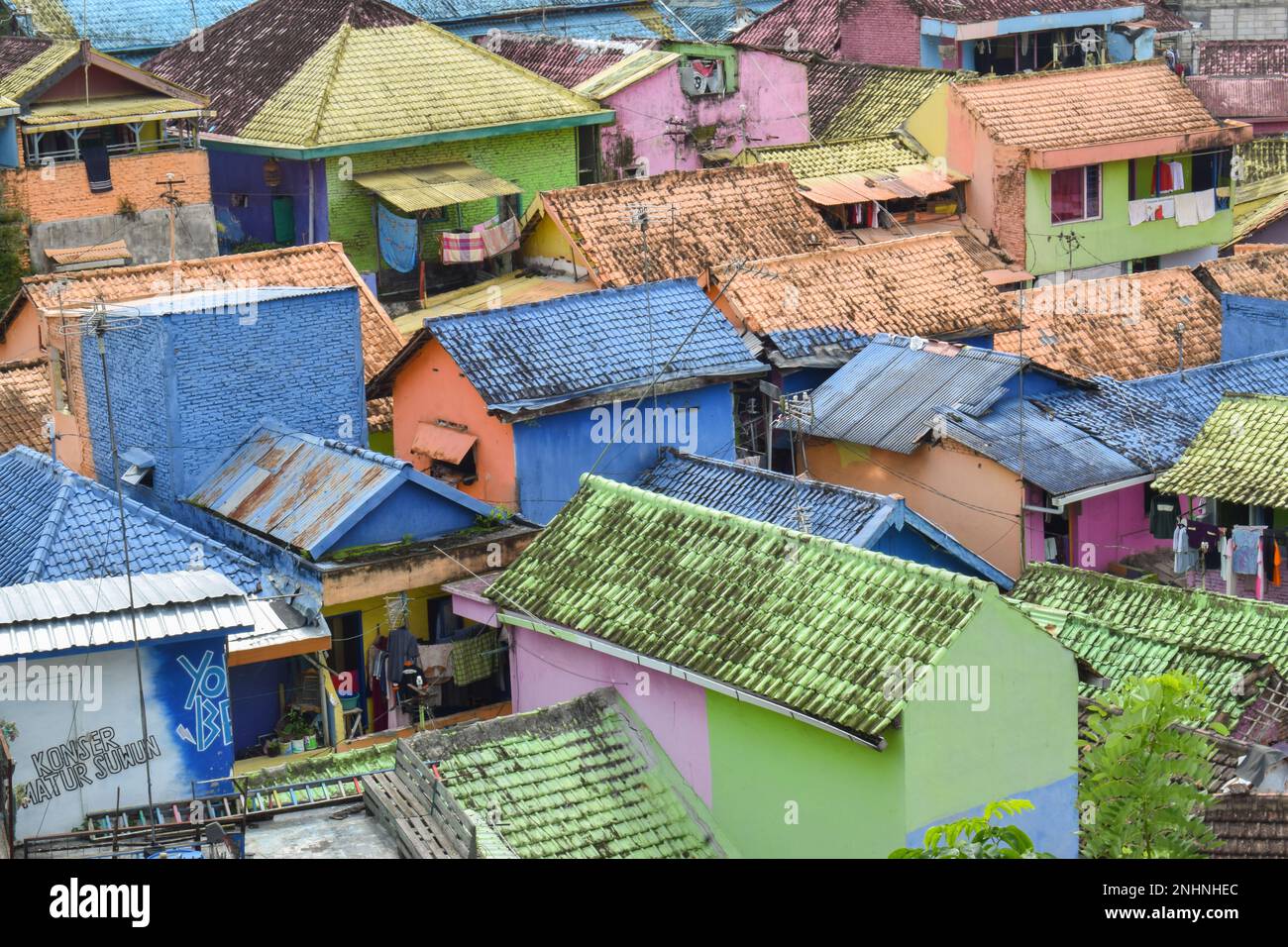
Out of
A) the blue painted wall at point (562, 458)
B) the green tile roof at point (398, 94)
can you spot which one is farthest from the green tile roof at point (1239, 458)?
the green tile roof at point (398, 94)

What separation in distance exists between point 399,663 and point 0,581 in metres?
4.80

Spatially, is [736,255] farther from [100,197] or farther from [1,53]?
[1,53]

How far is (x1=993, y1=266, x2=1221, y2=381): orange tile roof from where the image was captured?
115 ft

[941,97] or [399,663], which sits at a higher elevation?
[941,97]

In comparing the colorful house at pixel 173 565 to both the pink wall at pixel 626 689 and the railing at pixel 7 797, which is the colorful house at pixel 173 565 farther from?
the railing at pixel 7 797

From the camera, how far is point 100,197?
128 feet

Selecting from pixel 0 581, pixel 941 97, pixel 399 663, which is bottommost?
pixel 399 663

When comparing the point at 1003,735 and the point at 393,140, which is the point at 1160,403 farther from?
the point at 393,140

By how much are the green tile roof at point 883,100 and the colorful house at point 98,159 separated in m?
15.6

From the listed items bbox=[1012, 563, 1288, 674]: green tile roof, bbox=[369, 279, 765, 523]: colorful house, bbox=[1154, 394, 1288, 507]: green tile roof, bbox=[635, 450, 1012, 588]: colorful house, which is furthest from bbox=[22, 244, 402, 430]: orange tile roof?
bbox=[1154, 394, 1288, 507]: green tile roof

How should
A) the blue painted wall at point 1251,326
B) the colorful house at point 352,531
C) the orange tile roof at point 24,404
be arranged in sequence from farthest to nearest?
1. the blue painted wall at point 1251,326
2. the orange tile roof at point 24,404
3. the colorful house at point 352,531

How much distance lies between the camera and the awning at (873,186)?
39.5m
